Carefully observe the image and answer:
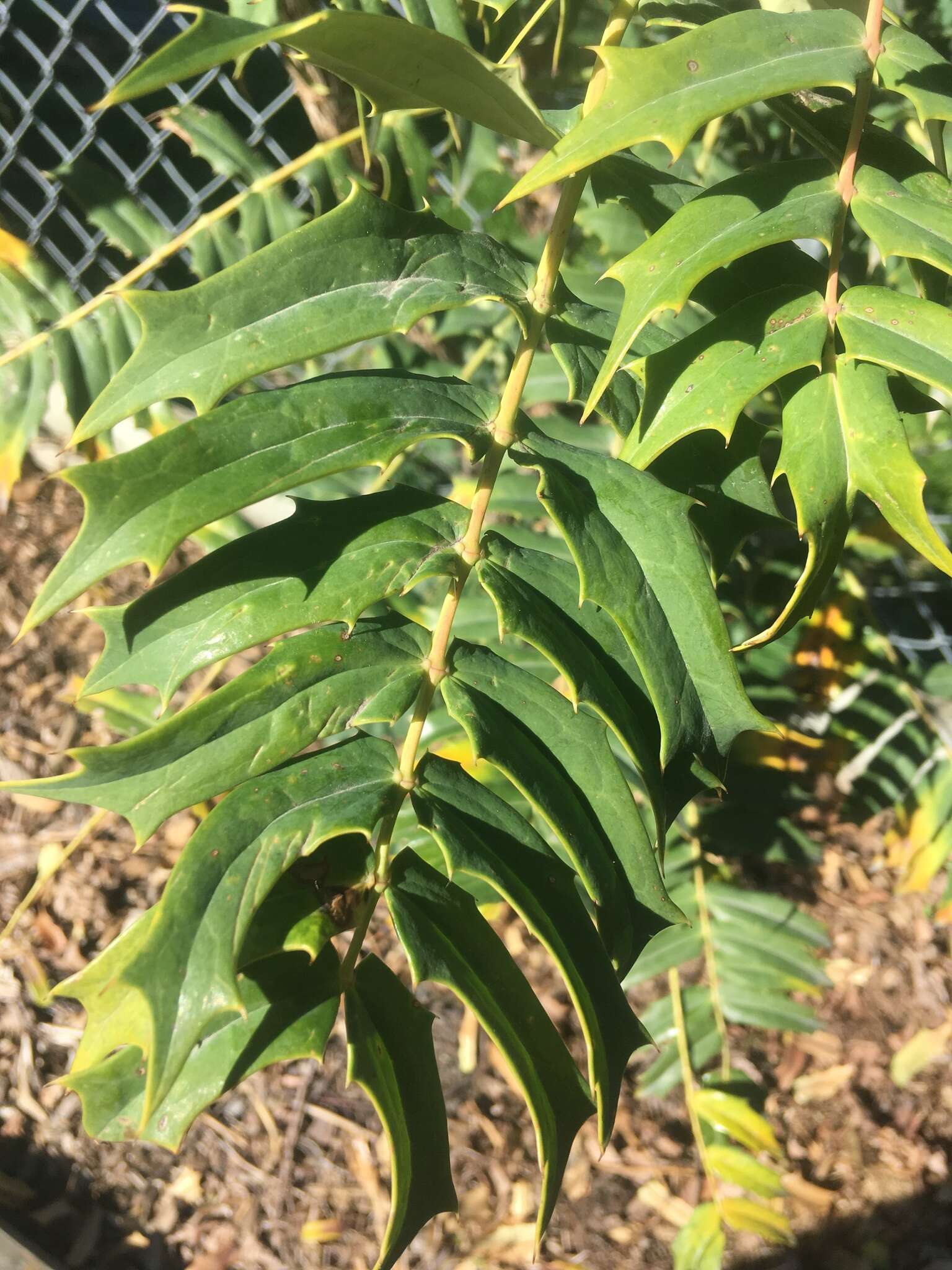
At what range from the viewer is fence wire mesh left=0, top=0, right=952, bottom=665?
6.05 feet

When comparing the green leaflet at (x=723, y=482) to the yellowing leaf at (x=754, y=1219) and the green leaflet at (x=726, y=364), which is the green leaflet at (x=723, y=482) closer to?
the green leaflet at (x=726, y=364)

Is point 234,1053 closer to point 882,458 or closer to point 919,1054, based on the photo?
point 882,458

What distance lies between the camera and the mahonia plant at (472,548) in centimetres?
65

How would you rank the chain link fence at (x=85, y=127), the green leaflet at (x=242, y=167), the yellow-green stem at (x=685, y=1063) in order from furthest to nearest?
the chain link fence at (x=85, y=127) → the yellow-green stem at (x=685, y=1063) → the green leaflet at (x=242, y=167)

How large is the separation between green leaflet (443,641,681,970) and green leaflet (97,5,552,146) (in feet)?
1.33

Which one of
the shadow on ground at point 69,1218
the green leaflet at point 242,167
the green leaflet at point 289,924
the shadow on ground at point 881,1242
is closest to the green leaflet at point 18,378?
the green leaflet at point 242,167

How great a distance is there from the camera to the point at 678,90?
24.3 inches

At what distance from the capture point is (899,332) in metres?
0.66

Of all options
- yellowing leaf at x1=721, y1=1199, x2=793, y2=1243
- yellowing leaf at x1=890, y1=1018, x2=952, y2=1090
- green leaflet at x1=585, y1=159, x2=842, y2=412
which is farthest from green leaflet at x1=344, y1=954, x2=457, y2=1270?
yellowing leaf at x1=890, y1=1018, x2=952, y2=1090

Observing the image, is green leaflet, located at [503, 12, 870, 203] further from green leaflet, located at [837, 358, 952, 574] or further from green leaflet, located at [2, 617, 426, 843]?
green leaflet, located at [2, 617, 426, 843]

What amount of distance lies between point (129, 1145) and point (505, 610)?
140cm

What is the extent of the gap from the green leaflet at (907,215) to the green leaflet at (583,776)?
0.42m

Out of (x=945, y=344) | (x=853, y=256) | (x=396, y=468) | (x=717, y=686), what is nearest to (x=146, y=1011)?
(x=717, y=686)

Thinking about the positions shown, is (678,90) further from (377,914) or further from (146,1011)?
(377,914)
